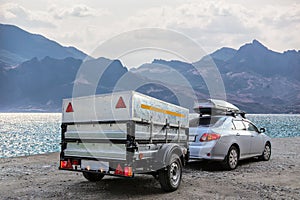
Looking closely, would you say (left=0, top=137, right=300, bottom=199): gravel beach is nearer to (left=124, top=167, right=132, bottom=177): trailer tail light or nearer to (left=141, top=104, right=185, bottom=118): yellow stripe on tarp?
(left=124, top=167, right=132, bottom=177): trailer tail light

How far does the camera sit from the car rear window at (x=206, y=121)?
9688 mm

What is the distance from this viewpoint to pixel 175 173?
6.84 m

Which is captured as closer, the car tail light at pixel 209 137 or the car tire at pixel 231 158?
the car tail light at pixel 209 137

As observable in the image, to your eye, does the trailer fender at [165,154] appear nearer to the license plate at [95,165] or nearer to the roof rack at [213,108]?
the license plate at [95,165]

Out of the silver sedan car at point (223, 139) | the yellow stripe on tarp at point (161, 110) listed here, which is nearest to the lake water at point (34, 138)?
the silver sedan car at point (223, 139)

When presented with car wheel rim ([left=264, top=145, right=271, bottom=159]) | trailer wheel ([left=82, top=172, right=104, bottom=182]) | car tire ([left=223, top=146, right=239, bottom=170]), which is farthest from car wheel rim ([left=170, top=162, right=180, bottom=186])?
car wheel rim ([left=264, top=145, right=271, bottom=159])

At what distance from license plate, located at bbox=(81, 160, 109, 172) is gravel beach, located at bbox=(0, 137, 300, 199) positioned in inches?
22.2

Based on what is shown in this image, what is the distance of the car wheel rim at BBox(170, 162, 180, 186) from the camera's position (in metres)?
6.67

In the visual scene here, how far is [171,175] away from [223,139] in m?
3.06

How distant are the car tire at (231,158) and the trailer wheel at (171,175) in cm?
283

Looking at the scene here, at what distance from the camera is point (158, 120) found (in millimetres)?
6586

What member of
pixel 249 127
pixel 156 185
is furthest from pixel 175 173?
pixel 249 127

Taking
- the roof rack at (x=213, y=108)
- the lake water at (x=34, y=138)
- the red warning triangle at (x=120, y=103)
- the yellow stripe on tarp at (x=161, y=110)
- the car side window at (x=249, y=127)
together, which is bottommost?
the lake water at (x=34, y=138)

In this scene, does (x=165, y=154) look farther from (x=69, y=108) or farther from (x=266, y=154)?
(x=266, y=154)
